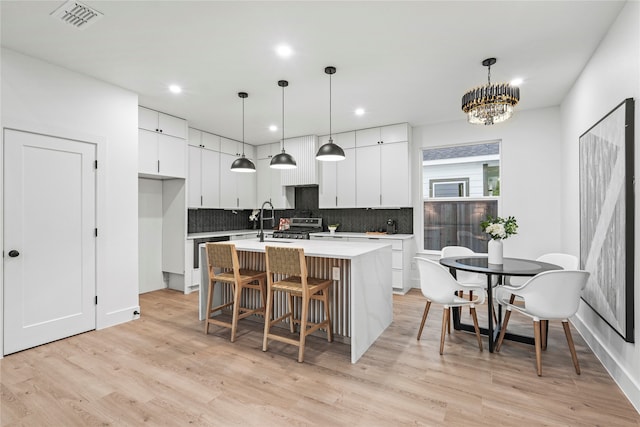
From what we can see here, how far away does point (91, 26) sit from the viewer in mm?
2477

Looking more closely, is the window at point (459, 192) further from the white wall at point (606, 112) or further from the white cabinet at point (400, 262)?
the white wall at point (606, 112)

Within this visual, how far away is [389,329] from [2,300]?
3646mm

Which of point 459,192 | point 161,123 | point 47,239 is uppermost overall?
point 161,123

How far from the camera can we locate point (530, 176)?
4.47 meters

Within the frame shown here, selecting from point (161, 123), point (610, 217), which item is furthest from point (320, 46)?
point (161, 123)

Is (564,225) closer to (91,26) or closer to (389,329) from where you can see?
(389,329)

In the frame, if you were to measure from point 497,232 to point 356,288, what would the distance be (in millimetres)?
1450

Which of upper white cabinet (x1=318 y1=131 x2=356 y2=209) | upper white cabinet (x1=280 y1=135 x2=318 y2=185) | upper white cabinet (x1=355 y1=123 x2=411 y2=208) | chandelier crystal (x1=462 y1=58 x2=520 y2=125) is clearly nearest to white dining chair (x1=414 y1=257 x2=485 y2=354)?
chandelier crystal (x1=462 y1=58 x2=520 y2=125)

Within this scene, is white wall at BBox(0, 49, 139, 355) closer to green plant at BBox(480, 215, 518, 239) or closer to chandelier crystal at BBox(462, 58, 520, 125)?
chandelier crystal at BBox(462, 58, 520, 125)

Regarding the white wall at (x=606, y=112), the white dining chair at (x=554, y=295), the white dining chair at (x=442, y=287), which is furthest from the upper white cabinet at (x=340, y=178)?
the white dining chair at (x=554, y=295)

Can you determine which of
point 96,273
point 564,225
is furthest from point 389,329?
point 96,273

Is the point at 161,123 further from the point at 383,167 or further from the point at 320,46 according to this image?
the point at 383,167

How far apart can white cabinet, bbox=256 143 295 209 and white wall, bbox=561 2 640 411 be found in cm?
455

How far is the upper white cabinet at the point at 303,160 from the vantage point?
19.2 feet
